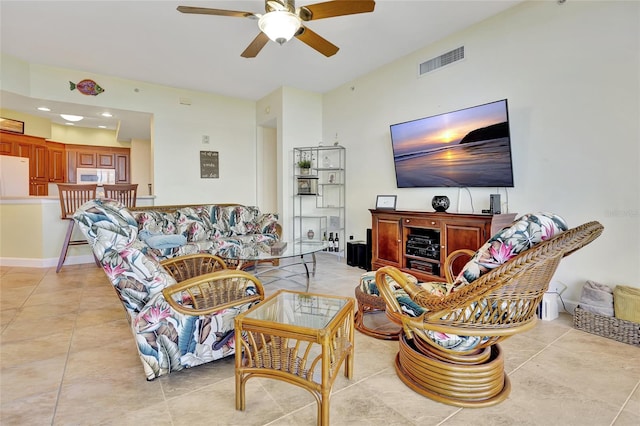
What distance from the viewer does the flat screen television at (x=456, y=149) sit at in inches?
125

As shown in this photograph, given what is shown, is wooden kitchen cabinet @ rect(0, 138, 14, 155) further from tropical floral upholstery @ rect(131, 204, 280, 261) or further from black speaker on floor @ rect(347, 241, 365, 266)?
black speaker on floor @ rect(347, 241, 365, 266)

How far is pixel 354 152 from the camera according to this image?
5199 mm

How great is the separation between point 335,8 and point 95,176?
7785mm

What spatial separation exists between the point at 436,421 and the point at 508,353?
0.97m

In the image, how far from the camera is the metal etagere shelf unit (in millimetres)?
5469

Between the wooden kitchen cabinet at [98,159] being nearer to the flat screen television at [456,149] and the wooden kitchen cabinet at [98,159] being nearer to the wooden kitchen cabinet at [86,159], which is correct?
the wooden kitchen cabinet at [86,159]

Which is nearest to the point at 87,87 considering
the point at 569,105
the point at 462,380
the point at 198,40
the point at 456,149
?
the point at 198,40

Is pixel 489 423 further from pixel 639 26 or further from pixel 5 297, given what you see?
pixel 5 297

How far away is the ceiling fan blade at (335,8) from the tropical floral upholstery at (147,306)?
6.81ft

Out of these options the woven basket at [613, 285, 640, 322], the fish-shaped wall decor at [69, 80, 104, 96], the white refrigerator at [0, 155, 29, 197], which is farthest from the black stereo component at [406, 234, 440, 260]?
the white refrigerator at [0, 155, 29, 197]

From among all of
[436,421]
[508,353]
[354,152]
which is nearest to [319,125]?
[354,152]

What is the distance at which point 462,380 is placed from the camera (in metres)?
1.58

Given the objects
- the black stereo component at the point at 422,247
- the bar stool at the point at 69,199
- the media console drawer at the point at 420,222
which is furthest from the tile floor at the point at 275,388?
the bar stool at the point at 69,199

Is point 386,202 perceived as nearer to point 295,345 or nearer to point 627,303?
point 627,303
